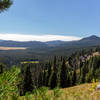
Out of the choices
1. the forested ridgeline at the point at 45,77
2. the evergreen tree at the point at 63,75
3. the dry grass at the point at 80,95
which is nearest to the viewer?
the forested ridgeline at the point at 45,77

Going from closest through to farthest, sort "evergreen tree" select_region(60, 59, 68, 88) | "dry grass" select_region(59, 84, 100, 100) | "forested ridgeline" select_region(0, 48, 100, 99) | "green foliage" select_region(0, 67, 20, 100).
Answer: "green foliage" select_region(0, 67, 20, 100) → "forested ridgeline" select_region(0, 48, 100, 99) → "dry grass" select_region(59, 84, 100, 100) → "evergreen tree" select_region(60, 59, 68, 88)

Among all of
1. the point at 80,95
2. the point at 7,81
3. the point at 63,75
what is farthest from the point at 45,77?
the point at 7,81

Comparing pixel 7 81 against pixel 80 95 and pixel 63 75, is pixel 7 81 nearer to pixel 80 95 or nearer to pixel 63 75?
pixel 80 95

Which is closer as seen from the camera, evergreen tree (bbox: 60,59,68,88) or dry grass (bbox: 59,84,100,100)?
dry grass (bbox: 59,84,100,100)

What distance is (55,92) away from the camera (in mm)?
2541

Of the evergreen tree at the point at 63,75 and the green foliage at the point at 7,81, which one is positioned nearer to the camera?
the green foliage at the point at 7,81

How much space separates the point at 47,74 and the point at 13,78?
61.3 meters

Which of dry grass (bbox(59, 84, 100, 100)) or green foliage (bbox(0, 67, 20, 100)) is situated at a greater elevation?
green foliage (bbox(0, 67, 20, 100))

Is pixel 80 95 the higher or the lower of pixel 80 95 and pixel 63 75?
the higher

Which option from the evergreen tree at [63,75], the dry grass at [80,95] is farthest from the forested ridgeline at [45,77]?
the dry grass at [80,95]

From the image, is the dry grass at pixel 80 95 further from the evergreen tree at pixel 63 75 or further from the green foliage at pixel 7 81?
the evergreen tree at pixel 63 75

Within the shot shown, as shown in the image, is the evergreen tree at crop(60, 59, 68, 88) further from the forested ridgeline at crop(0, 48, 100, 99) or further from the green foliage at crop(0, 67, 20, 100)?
the green foliage at crop(0, 67, 20, 100)

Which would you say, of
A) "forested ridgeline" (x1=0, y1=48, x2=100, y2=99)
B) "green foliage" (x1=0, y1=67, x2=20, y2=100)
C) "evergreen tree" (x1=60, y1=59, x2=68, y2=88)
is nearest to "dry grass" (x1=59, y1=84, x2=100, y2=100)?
"forested ridgeline" (x1=0, y1=48, x2=100, y2=99)

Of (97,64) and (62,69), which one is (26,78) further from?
(97,64)
